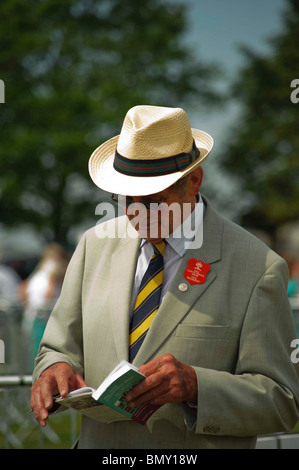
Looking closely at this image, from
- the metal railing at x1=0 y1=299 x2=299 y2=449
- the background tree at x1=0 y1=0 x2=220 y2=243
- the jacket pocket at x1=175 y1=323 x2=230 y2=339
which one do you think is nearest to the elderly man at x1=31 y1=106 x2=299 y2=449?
the jacket pocket at x1=175 y1=323 x2=230 y2=339

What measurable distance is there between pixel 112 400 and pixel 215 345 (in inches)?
19.1

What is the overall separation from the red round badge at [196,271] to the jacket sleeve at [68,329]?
1.61 ft

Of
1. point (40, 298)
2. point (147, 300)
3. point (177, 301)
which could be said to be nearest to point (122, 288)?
point (147, 300)

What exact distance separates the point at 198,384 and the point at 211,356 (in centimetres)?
16

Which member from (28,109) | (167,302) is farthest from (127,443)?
(28,109)

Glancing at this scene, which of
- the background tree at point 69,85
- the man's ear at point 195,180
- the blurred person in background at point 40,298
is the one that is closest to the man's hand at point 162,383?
the man's ear at point 195,180

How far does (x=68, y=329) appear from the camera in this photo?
9.52 ft

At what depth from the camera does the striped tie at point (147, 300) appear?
2764mm

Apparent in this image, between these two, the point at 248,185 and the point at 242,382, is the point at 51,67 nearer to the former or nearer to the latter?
the point at 248,185

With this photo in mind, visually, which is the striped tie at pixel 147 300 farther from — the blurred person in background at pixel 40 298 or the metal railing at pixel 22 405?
the blurred person in background at pixel 40 298

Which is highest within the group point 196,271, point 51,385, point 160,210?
point 160,210

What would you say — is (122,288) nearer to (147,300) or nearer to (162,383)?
(147,300)

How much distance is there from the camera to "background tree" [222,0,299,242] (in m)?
23.1

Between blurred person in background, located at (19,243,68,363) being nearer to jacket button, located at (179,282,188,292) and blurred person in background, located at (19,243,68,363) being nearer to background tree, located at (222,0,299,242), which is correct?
jacket button, located at (179,282,188,292)
